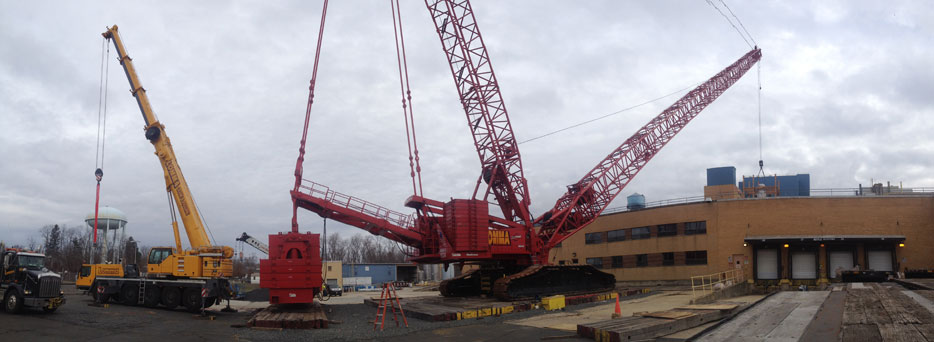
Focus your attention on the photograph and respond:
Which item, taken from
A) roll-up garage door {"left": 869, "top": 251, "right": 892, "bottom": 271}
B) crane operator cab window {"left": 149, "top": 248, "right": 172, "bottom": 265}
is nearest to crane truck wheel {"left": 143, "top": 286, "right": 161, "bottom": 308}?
crane operator cab window {"left": 149, "top": 248, "right": 172, "bottom": 265}

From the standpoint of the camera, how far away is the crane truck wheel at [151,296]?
2569cm

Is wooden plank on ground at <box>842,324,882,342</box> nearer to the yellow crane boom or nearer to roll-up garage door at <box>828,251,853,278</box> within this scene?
the yellow crane boom

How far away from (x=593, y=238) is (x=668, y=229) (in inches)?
261

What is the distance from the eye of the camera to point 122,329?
17.9m

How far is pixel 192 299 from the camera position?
2461 centimetres

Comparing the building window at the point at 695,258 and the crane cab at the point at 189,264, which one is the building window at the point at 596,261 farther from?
the crane cab at the point at 189,264

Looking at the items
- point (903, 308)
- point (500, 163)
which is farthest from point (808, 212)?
point (903, 308)

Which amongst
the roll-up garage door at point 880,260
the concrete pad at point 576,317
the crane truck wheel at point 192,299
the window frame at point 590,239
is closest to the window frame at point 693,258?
the window frame at point 590,239

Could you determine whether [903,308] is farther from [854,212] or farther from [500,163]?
[854,212]

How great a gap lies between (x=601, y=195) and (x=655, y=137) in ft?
23.9

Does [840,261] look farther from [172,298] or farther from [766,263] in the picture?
[172,298]

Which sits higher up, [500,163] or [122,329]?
A: [500,163]

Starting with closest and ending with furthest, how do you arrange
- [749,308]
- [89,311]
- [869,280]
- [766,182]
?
[749,308], [89,311], [869,280], [766,182]

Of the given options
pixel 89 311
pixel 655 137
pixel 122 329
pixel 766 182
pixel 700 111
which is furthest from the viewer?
pixel 766 182
